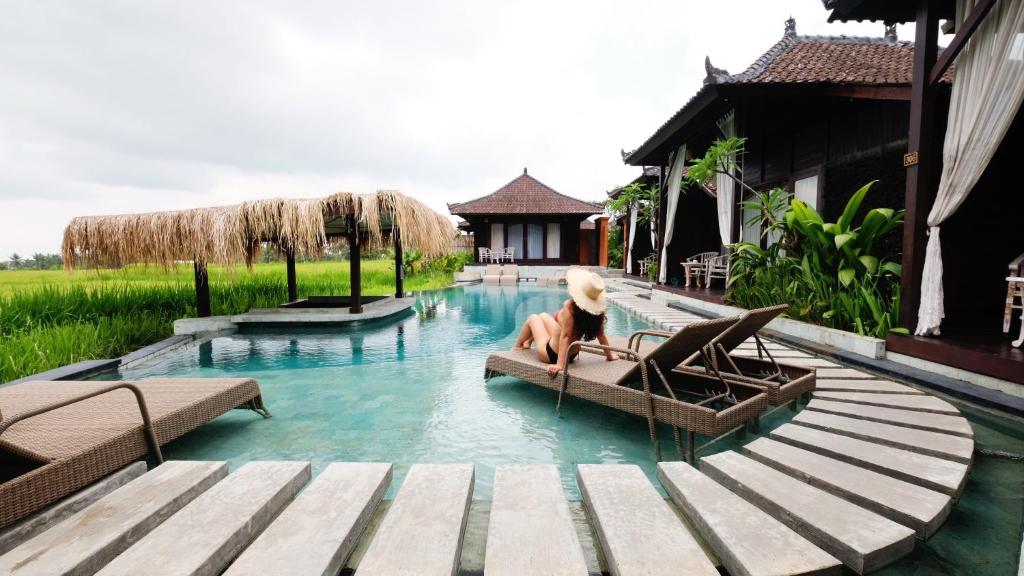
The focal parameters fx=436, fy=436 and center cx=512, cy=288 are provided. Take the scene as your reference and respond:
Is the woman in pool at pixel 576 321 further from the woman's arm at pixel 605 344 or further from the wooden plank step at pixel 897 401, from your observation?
the wooden plank step at pixel 897 401

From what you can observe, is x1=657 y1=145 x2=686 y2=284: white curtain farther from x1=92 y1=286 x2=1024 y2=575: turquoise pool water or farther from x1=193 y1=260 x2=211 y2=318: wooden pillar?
x1=193 y1=260 x2=211 y2=318: wooden pillar

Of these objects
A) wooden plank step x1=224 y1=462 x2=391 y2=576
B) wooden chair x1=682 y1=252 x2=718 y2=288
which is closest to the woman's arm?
wooden plank step x1=224 y1=462 x2=391 y2=576

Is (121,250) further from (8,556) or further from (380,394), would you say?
(8,556)

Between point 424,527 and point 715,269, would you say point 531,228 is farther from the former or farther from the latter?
point 424,527

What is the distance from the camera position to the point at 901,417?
7.61 ft

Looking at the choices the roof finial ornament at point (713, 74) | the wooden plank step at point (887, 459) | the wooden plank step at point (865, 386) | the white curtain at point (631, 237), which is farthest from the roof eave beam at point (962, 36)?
the white curtain at point (631, 237)

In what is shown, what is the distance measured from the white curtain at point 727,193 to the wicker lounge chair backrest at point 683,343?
5.13 meters

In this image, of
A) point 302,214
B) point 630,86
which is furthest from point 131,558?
point 630,86

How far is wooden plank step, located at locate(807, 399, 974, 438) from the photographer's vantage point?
2168mm

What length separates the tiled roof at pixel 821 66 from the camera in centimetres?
611

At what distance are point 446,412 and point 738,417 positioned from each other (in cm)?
212

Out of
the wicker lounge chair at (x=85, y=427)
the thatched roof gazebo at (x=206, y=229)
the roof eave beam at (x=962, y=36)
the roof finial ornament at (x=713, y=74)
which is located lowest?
the wicker lounge chair at (x=85, y=427)

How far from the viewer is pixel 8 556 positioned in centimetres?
123

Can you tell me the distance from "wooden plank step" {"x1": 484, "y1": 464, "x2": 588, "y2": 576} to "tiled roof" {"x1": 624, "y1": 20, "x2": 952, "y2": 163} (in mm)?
6470
